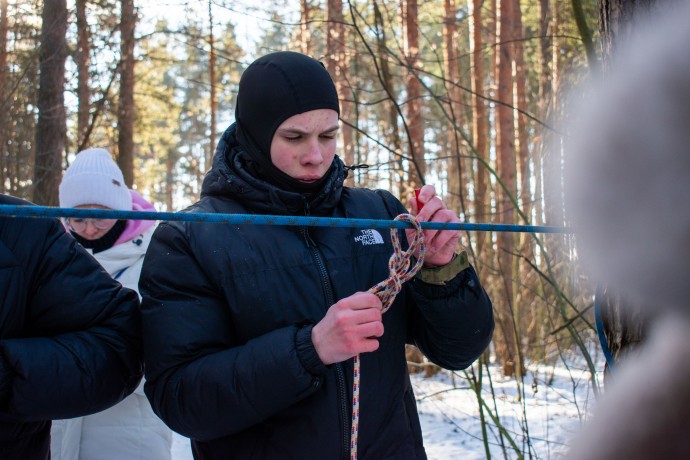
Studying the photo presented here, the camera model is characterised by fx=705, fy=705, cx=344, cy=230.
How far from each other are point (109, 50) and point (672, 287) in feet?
29.0

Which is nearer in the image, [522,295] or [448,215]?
[448,215]

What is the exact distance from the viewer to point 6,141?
1000 cm

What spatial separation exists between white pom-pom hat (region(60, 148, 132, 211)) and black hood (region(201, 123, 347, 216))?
140 cm

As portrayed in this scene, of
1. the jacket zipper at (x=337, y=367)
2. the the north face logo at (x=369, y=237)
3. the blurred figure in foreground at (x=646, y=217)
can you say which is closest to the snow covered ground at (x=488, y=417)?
the the north face logo at (x=369, y=237)

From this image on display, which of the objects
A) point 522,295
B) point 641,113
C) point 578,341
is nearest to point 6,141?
point 522,295

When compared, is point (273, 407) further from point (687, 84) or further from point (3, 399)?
point (687, 84)

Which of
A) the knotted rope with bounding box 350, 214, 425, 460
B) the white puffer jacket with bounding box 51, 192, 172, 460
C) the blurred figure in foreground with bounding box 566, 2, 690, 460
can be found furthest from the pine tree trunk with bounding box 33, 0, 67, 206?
the blurred figure in foreground with bounding box 566, 2, 690, 460

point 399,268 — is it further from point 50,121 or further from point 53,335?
point 50,121

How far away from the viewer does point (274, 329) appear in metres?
1.56

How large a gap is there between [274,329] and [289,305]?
6cm

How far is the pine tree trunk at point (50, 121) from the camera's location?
8164 mm

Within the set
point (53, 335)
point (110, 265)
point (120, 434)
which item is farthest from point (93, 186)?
point (53, 335)

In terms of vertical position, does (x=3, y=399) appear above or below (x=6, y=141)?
below

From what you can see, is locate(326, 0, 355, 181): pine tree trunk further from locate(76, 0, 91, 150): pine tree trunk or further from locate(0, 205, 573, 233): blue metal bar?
locate(0, 205, 573, 233): blue metal bar
